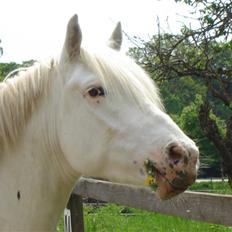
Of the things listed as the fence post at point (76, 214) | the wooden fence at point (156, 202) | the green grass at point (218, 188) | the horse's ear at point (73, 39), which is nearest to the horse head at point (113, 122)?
the horse's ear at point (73, 39)

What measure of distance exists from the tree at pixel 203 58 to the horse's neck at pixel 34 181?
408 cm

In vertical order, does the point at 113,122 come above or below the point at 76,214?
above

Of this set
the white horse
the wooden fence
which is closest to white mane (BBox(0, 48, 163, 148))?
the white horse

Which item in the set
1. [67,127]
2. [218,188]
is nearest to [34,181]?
[67,127]

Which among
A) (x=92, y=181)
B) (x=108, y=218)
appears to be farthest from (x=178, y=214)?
(x=108, y=218)

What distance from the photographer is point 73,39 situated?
2566 mm

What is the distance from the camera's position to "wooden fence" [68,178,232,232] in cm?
327

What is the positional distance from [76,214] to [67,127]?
282 cm

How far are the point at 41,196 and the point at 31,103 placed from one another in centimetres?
46

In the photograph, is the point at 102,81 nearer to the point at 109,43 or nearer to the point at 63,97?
the point at 63,97

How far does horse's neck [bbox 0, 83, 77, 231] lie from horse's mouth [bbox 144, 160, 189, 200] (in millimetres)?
488

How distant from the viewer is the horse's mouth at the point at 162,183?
221 cm

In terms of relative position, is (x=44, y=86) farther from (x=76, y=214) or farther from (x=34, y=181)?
(x=76, y=214)

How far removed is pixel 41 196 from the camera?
2525 mm
